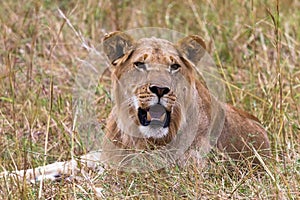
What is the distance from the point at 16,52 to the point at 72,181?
81.0 inches

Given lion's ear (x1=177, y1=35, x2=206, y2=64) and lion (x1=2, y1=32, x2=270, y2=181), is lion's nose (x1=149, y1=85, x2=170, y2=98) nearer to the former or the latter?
lion (x1=2, y1=32, x2=270, y2=181)

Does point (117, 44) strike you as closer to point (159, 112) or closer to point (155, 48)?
point (155, 48)

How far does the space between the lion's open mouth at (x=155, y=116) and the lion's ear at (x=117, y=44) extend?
1.03ft

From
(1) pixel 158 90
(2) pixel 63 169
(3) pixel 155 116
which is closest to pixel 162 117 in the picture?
(3) pixel 155 116

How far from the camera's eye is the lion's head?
3.18 m

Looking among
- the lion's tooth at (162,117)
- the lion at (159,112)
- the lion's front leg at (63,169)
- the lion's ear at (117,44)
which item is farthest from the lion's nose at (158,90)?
the lion's front leg at (63,169)

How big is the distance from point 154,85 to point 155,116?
16 cm

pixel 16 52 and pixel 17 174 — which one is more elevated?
pixel 16 52

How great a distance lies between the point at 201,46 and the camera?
3.52m

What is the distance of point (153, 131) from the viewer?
10.9ft

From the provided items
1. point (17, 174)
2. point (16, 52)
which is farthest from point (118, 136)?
point (16, 52)

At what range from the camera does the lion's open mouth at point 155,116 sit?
320 cm

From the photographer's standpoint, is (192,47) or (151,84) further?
(192,47)

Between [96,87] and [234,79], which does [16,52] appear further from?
[234,79]
